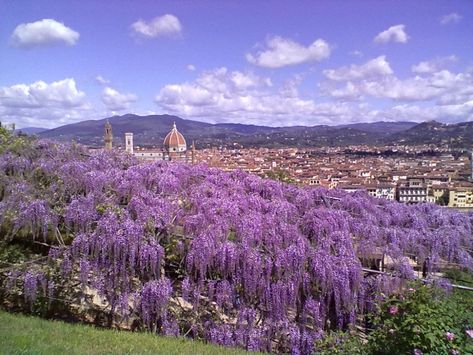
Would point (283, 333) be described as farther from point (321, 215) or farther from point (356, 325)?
point (321, 215)

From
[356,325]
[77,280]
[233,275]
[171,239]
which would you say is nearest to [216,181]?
[171,239]

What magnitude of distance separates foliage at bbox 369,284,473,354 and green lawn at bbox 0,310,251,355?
7.01 feet

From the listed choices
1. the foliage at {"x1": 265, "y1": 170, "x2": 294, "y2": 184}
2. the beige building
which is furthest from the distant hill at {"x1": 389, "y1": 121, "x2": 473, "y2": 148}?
the foliage at {"x1": 265, "y1": 170, "x2": 294, "y2": 184}

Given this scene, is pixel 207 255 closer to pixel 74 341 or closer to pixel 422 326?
pixel 74 341

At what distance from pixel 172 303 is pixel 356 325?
3.25 metres

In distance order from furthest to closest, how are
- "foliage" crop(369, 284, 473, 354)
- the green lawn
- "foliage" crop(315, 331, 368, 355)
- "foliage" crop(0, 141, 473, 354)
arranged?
"foliage" crop(0, 141, 473, 354), "foliage" crop(315, 331, 368, 355), the green lawn, "foliage" crop(369, 284, 473, 354)

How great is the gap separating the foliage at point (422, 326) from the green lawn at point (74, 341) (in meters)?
2.14

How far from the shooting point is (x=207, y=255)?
7.50m

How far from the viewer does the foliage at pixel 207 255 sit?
294 inches

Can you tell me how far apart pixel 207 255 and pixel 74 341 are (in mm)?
2478

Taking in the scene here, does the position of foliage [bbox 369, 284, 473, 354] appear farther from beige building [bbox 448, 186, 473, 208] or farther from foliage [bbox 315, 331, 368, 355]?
beige building [bbox 448, 186, 473, 208]

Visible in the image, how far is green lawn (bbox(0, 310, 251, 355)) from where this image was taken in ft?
17.2

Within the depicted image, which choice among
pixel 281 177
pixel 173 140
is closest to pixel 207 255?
pixel 281 177

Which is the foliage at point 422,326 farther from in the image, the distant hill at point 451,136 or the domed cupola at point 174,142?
the distant hill at point 451,136
